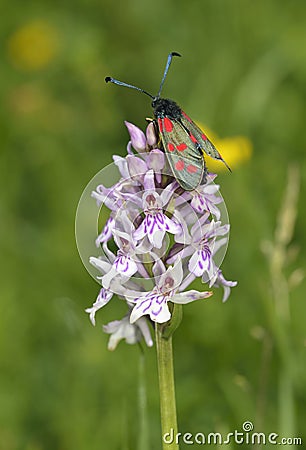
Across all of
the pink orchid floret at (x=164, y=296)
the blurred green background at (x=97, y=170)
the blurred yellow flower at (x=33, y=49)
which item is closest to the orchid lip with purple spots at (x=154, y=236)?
the pink orchid floret at (x=164, y=296)

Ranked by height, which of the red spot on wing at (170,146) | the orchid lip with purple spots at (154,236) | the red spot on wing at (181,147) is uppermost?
the red spot on wing at (181,147)

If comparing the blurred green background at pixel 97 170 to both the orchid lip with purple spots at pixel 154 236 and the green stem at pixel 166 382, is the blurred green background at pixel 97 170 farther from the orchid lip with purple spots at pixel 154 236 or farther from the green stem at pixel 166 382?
the orchid lip with purple spots at pixel 154 236

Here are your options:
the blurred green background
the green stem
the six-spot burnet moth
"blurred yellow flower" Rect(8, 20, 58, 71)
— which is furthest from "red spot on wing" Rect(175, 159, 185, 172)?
"blurred yellow flower" Rect(8, 20, 58, 71)

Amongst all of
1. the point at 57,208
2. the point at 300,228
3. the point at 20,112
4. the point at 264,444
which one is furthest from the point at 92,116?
the point at 264,444

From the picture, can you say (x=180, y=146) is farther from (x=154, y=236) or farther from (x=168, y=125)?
(x=154, y=236)

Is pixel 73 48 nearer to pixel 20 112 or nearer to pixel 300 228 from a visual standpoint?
pixel 20 112

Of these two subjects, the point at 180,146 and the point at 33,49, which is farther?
the point at 33,49
